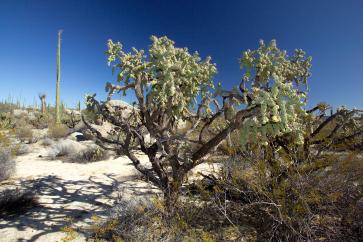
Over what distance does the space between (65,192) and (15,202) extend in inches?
46.3

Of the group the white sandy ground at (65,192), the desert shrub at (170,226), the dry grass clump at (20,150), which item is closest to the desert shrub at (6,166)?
the white sandy ground at (65,192)

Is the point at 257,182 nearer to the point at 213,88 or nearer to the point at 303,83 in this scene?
the point at 213,88

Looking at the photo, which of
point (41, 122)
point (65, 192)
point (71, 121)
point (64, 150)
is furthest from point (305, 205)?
point (41, 122)

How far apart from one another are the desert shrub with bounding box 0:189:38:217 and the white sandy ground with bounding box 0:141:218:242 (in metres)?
0.17

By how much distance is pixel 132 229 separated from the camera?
347cm

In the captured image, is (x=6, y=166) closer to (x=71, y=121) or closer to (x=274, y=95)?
(x=274, y=95)

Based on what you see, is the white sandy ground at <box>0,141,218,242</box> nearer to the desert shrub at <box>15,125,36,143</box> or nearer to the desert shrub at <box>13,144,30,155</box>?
the desert shrub at <box>13,144,30,155</box>

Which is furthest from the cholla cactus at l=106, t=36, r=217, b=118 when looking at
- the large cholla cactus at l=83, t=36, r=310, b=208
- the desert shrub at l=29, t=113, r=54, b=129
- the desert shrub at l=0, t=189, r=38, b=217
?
the desert shrub at l=29, t=113, r=54, b=129

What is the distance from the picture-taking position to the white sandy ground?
396cm

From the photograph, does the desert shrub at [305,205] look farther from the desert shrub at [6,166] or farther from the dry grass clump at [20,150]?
the dry grass clump at [20,150]

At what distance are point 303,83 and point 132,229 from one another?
3.74 m

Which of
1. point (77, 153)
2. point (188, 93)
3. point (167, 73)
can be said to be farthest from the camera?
point (77, 153)

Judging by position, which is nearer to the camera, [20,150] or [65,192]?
[65,192]

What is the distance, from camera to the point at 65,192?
18.9 feet
